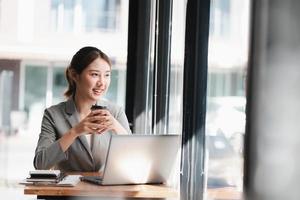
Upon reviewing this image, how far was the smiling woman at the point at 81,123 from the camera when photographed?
2.38m

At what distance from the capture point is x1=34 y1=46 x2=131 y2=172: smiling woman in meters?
2.38

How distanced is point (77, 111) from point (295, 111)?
2095 millimetres

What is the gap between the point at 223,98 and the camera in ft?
5.05

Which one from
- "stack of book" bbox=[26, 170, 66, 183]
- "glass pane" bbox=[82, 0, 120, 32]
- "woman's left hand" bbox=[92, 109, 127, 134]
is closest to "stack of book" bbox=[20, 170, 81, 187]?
"stack of book" bbox=[26, 170, 66, 183]

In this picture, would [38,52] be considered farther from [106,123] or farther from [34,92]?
[106,123]

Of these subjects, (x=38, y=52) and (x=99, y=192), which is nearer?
(x=99, y=192)

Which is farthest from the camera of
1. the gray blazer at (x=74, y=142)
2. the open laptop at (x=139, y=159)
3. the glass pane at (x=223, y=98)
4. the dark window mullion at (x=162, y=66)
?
the dark window mullion at (x=162, y=66)

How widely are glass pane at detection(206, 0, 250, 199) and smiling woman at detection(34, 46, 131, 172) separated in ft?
2.42

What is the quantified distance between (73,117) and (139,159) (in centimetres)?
68

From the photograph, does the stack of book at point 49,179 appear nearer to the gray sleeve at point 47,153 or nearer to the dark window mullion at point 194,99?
the gray sleeve at point 47,153

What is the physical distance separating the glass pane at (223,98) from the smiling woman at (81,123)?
736mm

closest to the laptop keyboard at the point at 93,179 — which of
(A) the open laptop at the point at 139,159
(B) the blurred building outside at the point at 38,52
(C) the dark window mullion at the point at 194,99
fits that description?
(A) the open laptop at the point at 139,159

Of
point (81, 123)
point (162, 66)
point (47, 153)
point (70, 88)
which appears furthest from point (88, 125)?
point (162, 66)

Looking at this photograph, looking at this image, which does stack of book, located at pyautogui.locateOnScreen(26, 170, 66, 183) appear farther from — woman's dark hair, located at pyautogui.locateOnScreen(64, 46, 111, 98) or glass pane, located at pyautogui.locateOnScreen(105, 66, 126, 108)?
glass pane, located at pyautogui.locateOnScreen(105, 66, 126, 108)
